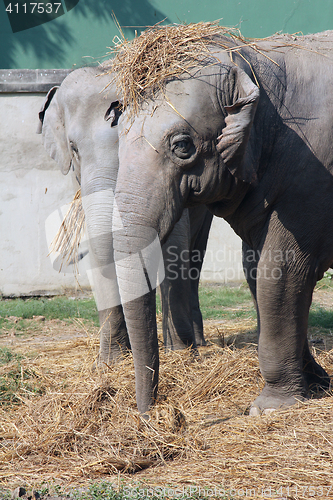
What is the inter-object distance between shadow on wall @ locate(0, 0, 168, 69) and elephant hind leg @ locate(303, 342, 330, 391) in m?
5.83

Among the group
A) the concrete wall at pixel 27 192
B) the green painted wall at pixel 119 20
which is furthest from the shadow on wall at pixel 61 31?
the concrete wall at pixel 27 192

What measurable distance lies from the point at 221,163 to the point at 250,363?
1722 millimetres

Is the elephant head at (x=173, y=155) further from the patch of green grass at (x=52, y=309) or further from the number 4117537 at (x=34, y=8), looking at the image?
the number 4117537 at (x=34, y=8)

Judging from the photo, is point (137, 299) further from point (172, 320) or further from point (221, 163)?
point (172, 320)

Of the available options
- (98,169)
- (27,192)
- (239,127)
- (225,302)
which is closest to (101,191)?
(98,169)

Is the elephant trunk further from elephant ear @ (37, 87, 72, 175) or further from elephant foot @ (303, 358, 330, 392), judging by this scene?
elephant ear @ (37, 87, 72, 175)

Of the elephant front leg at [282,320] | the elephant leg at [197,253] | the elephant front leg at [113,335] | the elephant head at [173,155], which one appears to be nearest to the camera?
the elephant head at [173,155]

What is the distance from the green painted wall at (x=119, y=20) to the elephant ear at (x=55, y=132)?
11.3 ft

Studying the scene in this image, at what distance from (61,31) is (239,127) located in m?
6.10

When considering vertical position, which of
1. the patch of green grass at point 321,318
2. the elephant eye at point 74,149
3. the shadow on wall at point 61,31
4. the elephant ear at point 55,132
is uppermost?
the shadow on wall at point 61,31

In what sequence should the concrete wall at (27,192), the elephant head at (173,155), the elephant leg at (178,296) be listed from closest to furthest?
the elephant head at (173,155) < the elephant leg at (178,296) < the concrete wall at (27,192)

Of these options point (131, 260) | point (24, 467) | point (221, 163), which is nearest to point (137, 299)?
point (131, 260)

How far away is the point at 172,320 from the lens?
427cm

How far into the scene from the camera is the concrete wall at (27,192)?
723 centimetres
